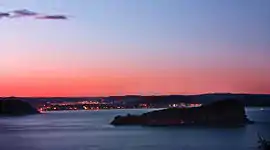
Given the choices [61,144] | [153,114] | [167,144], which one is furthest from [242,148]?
[153,114]

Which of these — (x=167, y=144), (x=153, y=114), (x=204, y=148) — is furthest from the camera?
(x=153, y=114)

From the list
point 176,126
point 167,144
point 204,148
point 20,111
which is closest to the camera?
point 204,148

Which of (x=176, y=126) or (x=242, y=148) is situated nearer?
(x=242, y=148)

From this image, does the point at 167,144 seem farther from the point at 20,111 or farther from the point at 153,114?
the point at 20,111

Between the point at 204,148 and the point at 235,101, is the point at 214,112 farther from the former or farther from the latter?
the point at 204,148

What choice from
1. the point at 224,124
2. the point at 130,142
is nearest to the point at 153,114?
the point at 224,124

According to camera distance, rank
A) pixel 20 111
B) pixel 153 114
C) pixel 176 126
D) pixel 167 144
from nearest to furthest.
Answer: pixel 167 144 < pixel 176 126 < pixel 153 114 < pixel 20 111

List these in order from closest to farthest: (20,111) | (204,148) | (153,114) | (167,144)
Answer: (204,148), (167,144), (153,114), (20,111)

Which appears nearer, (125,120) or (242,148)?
(242,148)

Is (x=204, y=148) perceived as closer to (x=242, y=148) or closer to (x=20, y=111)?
(x=242, y=148)
